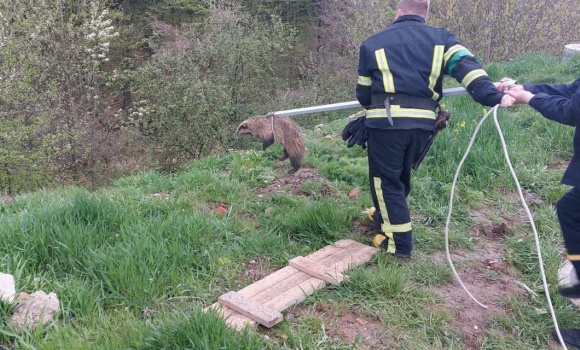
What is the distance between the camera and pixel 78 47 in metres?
13.2

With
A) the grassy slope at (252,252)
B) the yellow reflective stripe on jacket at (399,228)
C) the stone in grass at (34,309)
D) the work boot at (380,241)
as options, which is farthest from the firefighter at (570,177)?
the stone in grass at (34,309)

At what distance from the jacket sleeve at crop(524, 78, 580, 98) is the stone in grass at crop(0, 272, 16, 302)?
372 cm

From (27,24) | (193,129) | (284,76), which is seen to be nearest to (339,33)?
(284,76)

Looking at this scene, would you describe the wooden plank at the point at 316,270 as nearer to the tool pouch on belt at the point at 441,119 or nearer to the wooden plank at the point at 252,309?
the wooden plank at the point at 252,309

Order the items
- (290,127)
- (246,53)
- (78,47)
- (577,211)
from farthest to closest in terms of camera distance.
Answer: (246,53)
(78,47)
(290,127)
(577,211)

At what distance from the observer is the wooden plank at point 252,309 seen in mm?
3002

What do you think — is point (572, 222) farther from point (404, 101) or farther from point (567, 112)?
point (404, 101)

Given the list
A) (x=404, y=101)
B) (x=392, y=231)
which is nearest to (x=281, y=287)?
(x=392, y=231)

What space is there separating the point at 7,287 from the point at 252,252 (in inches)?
69.4

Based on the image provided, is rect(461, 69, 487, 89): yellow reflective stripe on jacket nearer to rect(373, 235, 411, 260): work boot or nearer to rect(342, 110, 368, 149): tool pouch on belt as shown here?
rect(342, 110, 368, 149): tool pouch on belt

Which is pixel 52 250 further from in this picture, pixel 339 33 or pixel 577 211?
pixel 339 33

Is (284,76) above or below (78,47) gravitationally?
below

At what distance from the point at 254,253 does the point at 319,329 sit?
1125 mm

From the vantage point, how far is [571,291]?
3.08 meters
